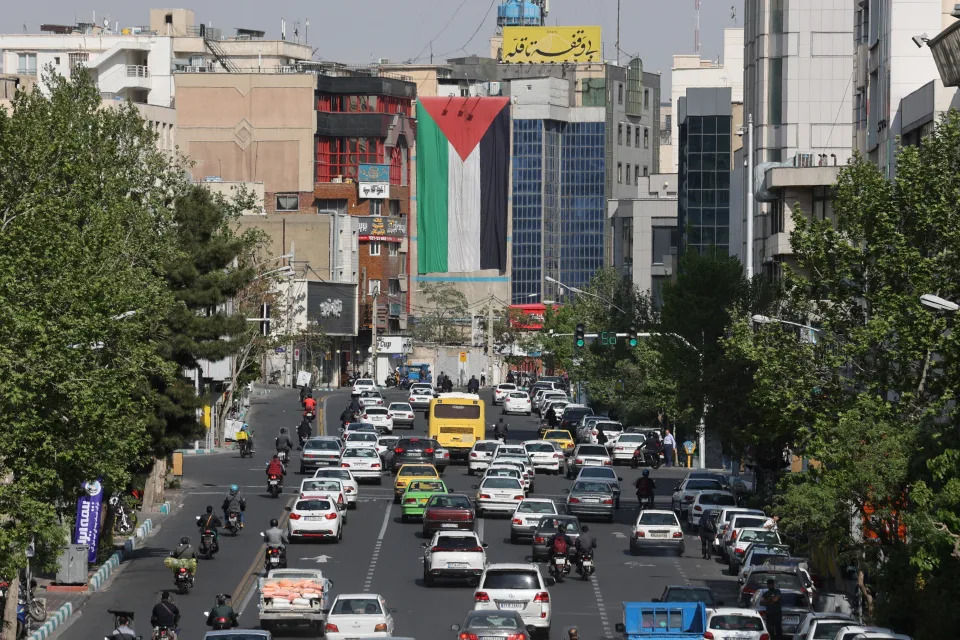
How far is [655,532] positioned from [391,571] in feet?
27.2

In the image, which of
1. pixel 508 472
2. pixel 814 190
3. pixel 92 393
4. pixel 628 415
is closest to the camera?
pixel 92 393

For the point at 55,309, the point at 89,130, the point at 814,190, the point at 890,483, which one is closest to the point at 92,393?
the point at 55,309

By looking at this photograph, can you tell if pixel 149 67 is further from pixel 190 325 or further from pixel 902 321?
pixel 902 321

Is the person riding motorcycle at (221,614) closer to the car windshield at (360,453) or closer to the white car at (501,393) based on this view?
the car windshield at (360,453)

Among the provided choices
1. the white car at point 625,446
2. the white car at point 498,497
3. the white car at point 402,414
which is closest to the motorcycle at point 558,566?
the white car at point 498,497

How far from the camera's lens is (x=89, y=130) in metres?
50.2

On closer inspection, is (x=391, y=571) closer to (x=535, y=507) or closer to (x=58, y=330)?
(x=535, y=507)

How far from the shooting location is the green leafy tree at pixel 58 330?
2958 centimetres

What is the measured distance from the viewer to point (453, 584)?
143 feet

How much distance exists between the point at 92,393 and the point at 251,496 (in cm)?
3041

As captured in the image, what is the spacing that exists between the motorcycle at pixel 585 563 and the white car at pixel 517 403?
197ft

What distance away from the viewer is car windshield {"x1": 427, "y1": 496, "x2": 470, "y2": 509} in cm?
5088

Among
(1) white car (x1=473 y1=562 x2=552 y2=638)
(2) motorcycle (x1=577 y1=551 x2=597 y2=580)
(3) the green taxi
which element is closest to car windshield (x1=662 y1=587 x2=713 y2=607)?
(1) white car (x1=473 y1=562 x2=552 y2=638)

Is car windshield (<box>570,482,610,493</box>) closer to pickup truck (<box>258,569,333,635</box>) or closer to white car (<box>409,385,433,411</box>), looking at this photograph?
pickup truck (<box>258,569,333,635</box>)
